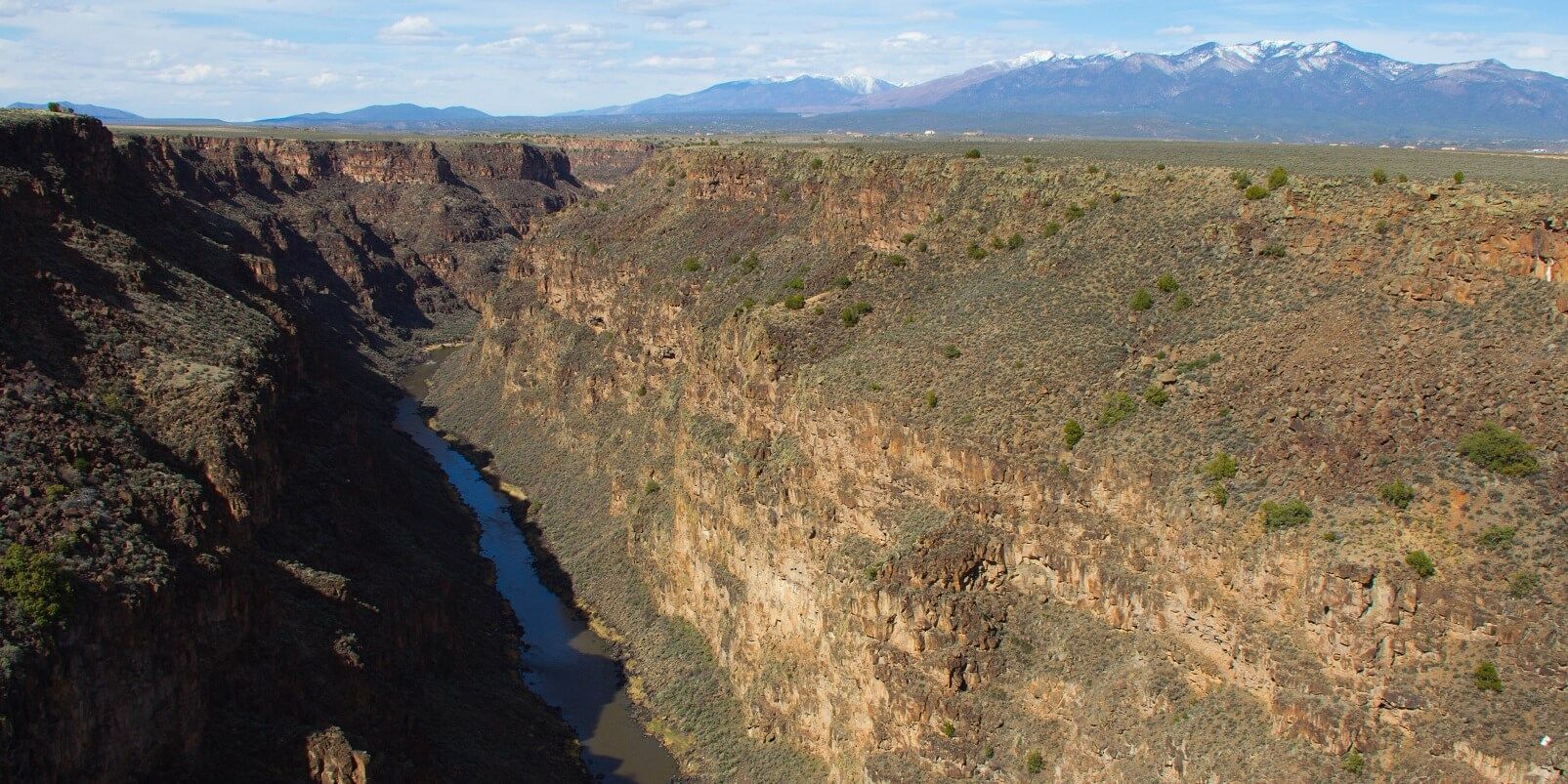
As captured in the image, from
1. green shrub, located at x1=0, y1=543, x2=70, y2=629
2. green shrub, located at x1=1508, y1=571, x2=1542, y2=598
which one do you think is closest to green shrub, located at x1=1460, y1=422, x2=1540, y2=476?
green shrub, located at x1=1508, y1=571, x2=1542, y2=598

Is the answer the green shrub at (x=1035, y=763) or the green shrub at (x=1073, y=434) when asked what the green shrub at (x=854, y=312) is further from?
the green shrub at (x=1035, y=763)

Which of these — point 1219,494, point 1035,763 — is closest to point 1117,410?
point 1219,494

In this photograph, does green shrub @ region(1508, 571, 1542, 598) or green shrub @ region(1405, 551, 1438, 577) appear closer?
green shrub @ region(1508, 571, 1542, 598)

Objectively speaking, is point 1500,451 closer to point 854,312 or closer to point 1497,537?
point 1497,537

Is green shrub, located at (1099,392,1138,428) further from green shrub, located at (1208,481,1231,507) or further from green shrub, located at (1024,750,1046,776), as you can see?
green shrub, located at (1024,750,1046,776)

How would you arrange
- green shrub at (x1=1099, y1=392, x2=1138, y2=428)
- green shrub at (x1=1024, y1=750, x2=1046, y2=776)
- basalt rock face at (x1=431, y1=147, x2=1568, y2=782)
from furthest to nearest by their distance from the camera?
1. green shrub at (x1=1099, y1=392, x2=1138, y2=428)
2. green shrub at (x1=1024, y1=750, x2=1046, y2=776)
3. basalt rock face at (x1=431, y1=147, x2=1568, y2=782)

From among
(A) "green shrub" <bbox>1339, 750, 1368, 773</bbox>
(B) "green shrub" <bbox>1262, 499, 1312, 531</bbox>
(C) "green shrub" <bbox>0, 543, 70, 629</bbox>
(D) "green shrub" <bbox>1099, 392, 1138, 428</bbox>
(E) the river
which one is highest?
(D) "green shrub" <bbox>1099, 392, 1138, 428</bbox>

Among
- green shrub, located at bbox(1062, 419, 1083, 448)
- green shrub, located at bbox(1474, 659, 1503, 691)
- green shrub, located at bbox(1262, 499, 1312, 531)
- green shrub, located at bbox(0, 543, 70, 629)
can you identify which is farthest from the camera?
green shrub, located at bbox(1062, 419, 1083, 448)

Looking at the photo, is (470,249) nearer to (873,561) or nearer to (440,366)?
(440,366)
